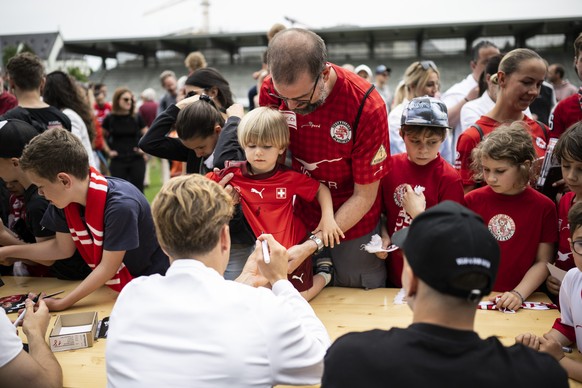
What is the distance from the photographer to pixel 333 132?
2453 millimetres

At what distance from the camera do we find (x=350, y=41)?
3281cm

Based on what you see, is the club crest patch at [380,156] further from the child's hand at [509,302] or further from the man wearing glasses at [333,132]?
the child's hand at [509,302]

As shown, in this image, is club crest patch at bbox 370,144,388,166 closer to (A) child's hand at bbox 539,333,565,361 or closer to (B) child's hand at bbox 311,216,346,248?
(B) child's hand at bbox 311,216,346,248

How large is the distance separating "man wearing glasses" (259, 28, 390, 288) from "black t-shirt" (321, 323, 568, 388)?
3.99 feet

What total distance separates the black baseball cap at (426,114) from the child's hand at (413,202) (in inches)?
14.2

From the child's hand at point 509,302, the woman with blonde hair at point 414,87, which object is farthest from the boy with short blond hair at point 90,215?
the woman with blonde hair at point 414,87

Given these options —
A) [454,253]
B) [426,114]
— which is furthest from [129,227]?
[454,253]

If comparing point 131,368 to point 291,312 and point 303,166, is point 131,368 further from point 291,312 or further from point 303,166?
point 303,166

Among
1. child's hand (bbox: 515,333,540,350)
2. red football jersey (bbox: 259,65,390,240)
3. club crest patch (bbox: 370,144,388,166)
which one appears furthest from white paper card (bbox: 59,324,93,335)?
child's hand (bbox: 515,333,540,350)

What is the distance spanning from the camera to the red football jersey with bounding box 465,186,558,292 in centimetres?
248

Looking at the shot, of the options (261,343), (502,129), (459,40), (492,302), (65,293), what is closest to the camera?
(261,343)

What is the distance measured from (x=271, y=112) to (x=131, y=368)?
145cm

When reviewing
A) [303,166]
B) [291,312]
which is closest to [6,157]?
[303,166]

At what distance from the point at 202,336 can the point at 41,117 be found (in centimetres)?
334
